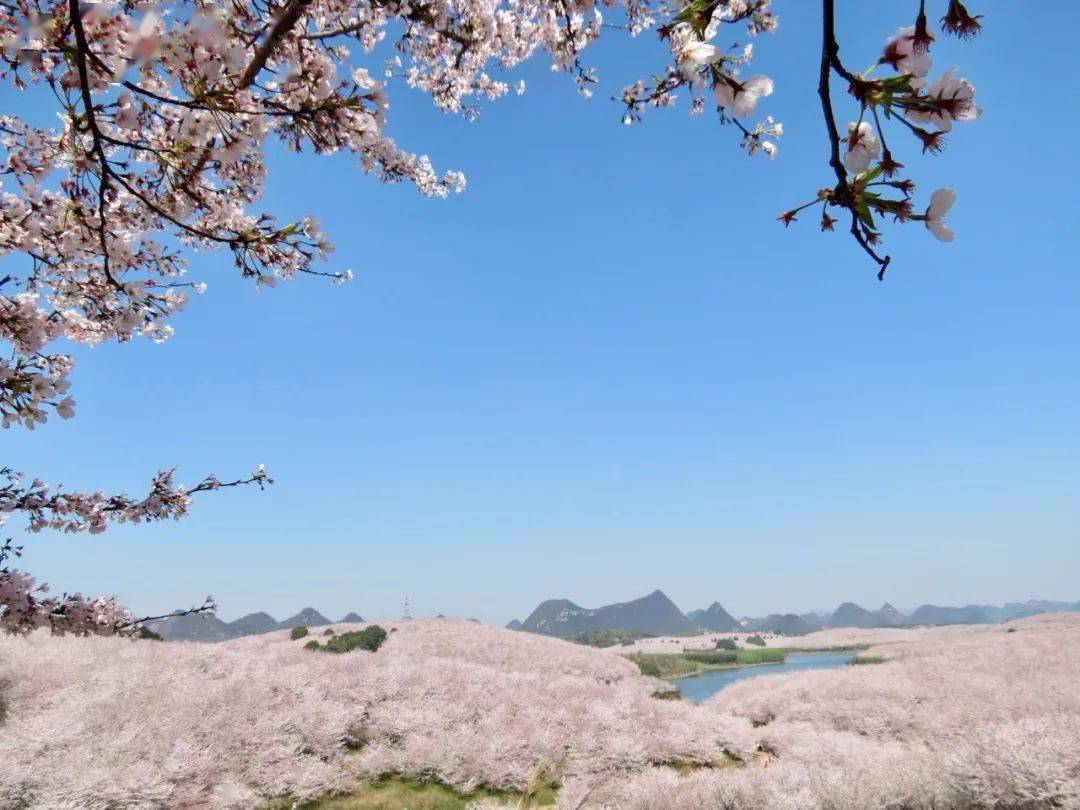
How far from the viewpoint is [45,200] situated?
3.84 meters

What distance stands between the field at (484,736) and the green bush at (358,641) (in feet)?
19.4

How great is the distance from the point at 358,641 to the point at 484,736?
1422cm

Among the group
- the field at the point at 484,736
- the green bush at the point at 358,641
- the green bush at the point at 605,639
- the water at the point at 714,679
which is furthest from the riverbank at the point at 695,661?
the field at the point at 484,736

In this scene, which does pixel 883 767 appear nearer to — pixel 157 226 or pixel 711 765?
pixel 711 765

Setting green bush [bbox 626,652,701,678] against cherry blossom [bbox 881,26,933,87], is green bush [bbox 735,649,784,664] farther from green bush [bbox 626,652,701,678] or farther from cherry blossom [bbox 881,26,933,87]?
cherry blossom [bbox 881,26,933,87]

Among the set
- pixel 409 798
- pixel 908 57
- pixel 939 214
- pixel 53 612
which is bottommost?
pixel 409 798

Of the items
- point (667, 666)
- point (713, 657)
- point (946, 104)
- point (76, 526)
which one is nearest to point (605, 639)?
point (713, 657)

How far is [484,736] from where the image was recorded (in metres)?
10.3

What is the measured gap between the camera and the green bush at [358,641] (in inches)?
816

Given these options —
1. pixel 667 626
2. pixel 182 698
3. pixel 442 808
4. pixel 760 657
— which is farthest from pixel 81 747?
pixel 667 626

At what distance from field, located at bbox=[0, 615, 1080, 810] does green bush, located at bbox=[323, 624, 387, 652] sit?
19.4 feet

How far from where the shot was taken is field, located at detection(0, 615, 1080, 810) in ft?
22.4

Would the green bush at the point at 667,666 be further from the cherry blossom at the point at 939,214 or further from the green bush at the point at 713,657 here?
the cherry blossom at the point at 939,214

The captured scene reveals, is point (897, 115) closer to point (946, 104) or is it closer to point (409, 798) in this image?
point (946, 104)
